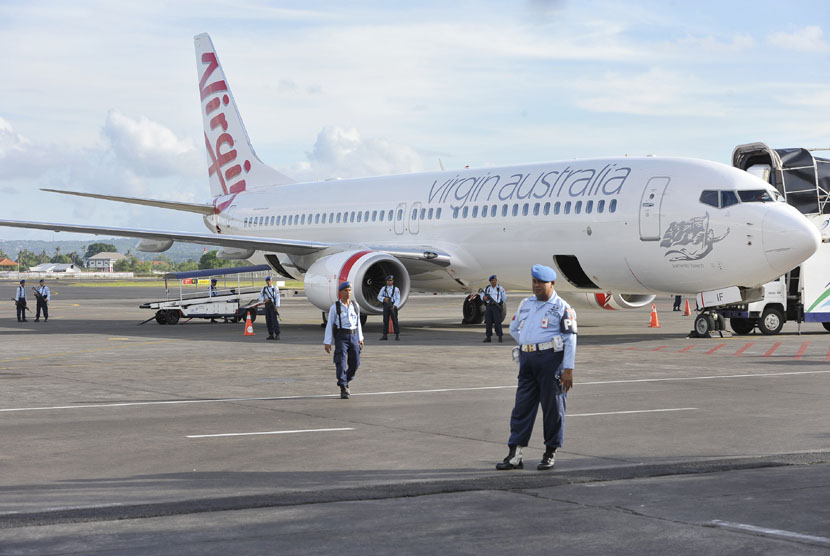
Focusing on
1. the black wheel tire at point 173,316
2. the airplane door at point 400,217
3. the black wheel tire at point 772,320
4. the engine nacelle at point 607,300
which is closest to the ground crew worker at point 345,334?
the black wheel tire at point 772,320

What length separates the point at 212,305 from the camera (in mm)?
35000

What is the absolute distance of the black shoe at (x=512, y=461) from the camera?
945cm

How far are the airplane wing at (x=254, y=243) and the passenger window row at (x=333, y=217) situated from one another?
909 mm

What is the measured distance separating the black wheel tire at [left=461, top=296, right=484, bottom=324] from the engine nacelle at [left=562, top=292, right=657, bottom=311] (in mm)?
2771

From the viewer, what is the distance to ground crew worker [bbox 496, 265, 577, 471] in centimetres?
952

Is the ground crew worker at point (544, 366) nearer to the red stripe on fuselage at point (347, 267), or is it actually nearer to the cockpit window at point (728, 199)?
the cockpit window at point (728, 199)

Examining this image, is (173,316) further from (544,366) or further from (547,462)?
(547,462)

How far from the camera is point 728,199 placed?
23.4m

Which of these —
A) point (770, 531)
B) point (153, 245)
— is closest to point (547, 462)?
point (770, 531)

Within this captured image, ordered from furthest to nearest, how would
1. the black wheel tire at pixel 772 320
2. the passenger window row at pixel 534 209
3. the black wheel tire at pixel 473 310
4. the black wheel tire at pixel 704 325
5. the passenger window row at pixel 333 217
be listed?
the black wheel tire at pixel 473 310
the passenger window row at pixel 333 217
the black wheel tire at pixel 772 320
the black wheel tire at pixel 704 325
the passenger window row at pixel 534 209

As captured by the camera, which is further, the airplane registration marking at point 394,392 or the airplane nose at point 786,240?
the airplane nose at point 786,240

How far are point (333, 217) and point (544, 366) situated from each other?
80.2ft

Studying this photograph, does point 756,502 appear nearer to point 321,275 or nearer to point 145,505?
point 145,505

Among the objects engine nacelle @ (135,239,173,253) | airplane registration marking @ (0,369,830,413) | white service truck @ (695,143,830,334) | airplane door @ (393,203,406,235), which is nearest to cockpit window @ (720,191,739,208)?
white service truck @ (695,143,830,334)
